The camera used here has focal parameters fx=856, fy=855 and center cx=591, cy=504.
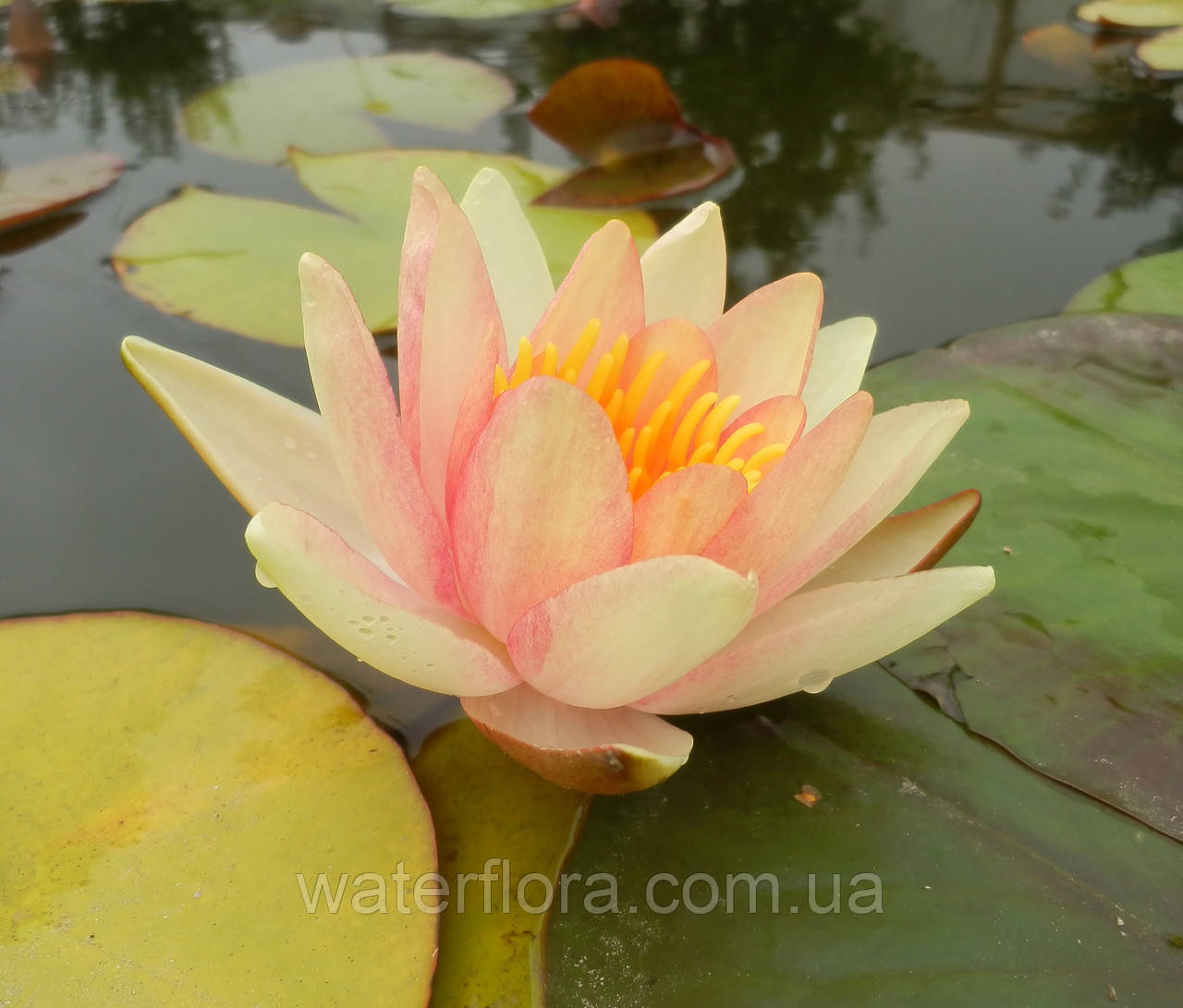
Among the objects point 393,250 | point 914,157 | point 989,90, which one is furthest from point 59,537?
point 989,90

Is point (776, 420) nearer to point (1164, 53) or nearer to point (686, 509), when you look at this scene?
point (686, 509)

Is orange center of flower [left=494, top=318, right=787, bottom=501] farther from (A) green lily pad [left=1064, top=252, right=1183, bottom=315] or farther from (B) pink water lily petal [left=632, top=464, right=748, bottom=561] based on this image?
(A) green lily pad [left=1064, top=252, right=1183, bottom=315]

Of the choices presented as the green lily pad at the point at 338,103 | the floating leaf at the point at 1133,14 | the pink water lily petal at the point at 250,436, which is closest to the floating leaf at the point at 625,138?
the green lily pad at the point at 338,103

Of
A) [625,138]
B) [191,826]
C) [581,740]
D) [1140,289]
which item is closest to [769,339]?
[581,740]

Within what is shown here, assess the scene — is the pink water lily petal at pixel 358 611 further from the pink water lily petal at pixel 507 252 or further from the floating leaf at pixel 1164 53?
the floating leaf at pixel 1164 53

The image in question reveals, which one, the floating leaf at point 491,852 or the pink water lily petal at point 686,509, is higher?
the pink water lily petal at point 686,509

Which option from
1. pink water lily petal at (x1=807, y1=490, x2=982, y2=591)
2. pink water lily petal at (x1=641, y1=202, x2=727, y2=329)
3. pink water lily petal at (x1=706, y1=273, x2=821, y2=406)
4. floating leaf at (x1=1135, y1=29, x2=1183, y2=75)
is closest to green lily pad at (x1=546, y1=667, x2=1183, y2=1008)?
pink water lily petal at (x1=807, y1=490, x2=982, y2=591)

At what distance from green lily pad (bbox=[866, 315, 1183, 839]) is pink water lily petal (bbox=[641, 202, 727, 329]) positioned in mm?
420

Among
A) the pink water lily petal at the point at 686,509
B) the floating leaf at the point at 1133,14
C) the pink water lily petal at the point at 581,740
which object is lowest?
the pink water lily petal at the point at 581,740

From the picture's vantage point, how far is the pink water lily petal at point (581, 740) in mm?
746

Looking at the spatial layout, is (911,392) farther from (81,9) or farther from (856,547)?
(81,9)

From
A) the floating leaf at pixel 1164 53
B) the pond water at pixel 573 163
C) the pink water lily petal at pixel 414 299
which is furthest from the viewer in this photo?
the floating leaf at pixel 1164 53

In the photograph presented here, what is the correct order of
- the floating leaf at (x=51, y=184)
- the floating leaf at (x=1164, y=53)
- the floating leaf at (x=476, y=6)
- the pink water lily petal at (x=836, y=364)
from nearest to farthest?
the pink water lily petal at (x=836, y=364)
the floating leaf at (x=51, y=184)
the floating leaf at (x=1164, y=53)
the floating leaf at (x=476, y=6)

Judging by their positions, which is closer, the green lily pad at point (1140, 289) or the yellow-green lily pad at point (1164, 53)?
the green lily pad at point (1140, 289)
